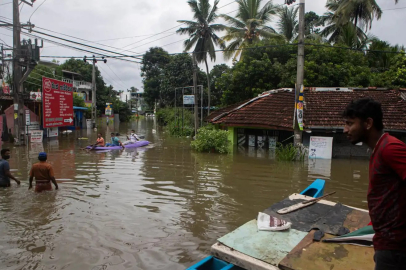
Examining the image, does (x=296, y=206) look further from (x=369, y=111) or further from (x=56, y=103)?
(x=56, y=103)

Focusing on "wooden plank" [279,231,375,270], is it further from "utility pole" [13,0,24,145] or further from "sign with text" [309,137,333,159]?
"utility pole" [13,0,24,145]

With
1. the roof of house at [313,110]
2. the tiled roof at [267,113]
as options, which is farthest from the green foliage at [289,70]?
the tiled roof at [267,113]

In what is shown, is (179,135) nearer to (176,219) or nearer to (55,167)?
(55,167)

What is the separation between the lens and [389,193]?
2219 millimetres

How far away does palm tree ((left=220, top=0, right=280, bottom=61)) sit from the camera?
26438mm

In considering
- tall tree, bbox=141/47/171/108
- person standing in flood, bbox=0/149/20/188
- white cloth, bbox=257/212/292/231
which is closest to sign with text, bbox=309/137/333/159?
white cloth, bbox=257/212/292/231

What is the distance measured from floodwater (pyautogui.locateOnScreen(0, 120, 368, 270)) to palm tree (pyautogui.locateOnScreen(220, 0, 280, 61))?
614 inches

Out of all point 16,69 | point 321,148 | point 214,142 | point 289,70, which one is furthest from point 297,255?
point 16,69

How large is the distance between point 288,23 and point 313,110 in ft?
49.4

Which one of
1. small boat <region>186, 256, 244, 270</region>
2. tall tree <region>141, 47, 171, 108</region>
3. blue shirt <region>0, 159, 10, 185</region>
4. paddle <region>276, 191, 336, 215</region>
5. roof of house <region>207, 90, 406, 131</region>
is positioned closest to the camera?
small boat <region>186, 256, 244, 270</region>

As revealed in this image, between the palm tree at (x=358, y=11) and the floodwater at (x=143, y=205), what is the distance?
1472cm

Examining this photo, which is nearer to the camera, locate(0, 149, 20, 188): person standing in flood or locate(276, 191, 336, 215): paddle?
locate(276, 191, 336, 215): paddle

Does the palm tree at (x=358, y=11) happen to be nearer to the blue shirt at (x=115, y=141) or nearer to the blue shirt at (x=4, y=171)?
the blue shirt at (x=115, y=141)

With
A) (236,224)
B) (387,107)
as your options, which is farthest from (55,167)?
(387,107)
